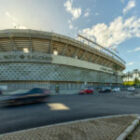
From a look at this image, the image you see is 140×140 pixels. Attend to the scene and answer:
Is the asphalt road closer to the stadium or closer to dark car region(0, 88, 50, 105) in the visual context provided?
dark car region(0, 88, 50, 105)

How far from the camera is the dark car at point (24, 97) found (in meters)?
7.45

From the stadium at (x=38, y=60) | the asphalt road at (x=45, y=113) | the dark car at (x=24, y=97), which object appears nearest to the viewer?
the asphalt road at (x=45, y=113)

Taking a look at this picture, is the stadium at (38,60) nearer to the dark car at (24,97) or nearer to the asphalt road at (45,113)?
the dark car at (24,97)

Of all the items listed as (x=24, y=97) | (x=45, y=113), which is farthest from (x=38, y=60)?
(x=45, y=113)

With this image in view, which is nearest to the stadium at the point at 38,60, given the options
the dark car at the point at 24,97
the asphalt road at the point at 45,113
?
the dark car at the point at 24,97

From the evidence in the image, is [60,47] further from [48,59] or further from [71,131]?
[71,131]

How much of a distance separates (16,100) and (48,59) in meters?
17.3

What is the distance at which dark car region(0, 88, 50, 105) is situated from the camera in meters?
7.45

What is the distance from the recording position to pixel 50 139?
2631 mm

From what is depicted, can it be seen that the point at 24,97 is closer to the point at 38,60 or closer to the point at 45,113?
the point at 45,113

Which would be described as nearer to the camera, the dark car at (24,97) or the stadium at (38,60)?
the dark car at (24,97)

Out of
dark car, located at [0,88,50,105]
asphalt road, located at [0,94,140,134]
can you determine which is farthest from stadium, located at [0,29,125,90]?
asphalt road, located at [0,94,140,134]

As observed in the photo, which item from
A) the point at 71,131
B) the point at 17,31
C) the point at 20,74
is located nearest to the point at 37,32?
the point at 17,31

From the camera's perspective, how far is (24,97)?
26.0 feet
